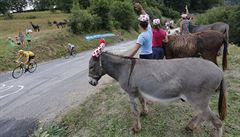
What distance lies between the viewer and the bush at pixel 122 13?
58094 mm

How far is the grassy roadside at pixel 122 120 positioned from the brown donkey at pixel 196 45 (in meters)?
1.19

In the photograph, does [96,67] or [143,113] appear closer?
[96,67]

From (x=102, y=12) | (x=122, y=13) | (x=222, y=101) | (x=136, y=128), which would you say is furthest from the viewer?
(x=122, y=13)

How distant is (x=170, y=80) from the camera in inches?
255

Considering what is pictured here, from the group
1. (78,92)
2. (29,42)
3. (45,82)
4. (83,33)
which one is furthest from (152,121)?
(83,33)

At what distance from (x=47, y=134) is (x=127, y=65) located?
9.88ft

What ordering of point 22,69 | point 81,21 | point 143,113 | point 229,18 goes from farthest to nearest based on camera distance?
point 229,18 < point 81,21 < point 22,69 < point 143,113

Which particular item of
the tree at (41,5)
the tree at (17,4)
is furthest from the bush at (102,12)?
the tree at (41,5)

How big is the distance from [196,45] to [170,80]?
3.92 m

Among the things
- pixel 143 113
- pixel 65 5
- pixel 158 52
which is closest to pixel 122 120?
pixel 143 113

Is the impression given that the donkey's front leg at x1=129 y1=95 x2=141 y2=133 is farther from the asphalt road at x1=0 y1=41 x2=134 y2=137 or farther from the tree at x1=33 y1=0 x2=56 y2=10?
the tree at x1=33 y1=0 x2=56 y2=10

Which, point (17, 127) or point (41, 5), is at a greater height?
point (41, 5)

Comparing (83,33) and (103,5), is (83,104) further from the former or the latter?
(103,5)

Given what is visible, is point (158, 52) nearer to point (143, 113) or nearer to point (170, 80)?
point (143, 113)
